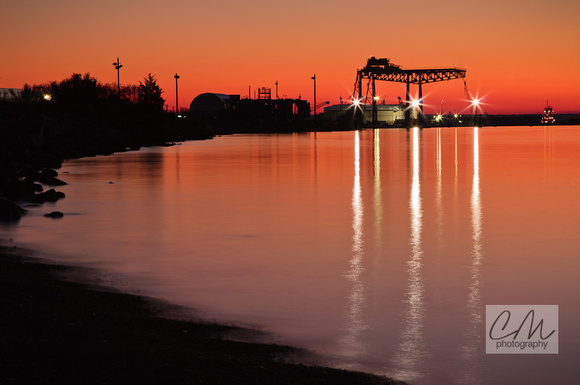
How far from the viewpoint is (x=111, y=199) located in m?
28.2

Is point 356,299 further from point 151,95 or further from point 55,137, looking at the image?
point 151,95

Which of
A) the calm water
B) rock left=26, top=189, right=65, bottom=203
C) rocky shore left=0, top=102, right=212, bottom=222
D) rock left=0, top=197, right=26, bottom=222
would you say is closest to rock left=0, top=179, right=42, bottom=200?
rocky shore left=0, top=102, right=212, bottom=222

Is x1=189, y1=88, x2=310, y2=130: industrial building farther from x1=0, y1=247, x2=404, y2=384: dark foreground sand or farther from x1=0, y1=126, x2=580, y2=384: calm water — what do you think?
x1=0, y1=247, x2=404, y2=384: dark foreground sand

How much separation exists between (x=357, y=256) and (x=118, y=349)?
866 centimetres

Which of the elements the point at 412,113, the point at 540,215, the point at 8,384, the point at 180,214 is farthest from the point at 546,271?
the point at 412,113

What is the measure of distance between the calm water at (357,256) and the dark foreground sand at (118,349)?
833mm

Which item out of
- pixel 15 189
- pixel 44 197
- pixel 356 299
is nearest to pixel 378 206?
pixel 44 197

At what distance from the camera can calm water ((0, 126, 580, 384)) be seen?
31.8ft

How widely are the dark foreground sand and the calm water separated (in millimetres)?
833

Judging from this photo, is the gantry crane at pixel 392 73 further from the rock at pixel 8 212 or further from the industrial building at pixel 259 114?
the rock at pixel 8 212

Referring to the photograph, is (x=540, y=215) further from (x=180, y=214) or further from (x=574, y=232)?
(x=180, y=214)

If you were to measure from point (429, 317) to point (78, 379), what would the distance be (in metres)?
5.46

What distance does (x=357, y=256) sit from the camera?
1612 centimetres

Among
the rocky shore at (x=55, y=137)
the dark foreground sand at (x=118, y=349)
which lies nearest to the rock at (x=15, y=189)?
the rocky shore at (x=55, y=137)
